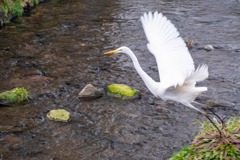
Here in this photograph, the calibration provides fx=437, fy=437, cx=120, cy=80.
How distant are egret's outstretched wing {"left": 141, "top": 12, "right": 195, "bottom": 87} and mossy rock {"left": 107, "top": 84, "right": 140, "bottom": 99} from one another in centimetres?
255

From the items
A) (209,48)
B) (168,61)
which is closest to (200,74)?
(168,61)

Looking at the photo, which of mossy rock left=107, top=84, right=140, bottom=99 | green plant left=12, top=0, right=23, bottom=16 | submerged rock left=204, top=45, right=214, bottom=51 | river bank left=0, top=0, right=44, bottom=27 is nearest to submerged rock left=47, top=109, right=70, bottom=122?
mossy rock left=107, top=84, right=140, bottom=99

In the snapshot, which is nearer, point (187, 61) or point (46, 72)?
point (187, 61)

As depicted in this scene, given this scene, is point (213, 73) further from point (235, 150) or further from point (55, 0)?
point (55, 0)

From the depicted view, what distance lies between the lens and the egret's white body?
5.64 m

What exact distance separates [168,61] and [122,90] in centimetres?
278

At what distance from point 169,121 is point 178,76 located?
2208mm

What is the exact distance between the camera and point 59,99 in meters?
8.61

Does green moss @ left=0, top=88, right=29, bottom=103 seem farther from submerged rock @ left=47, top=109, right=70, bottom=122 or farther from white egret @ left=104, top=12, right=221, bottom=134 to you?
white egret @ left=104, top=12, right=221, bottom=134

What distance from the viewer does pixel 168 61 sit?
593 cm

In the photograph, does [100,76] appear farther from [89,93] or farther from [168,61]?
[168,61]

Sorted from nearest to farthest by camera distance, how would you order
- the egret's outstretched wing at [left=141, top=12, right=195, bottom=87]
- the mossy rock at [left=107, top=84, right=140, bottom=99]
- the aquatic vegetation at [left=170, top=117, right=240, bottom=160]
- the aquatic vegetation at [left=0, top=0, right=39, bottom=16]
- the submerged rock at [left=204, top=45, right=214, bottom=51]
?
the aquatic vegetation at [left=170, top=117, right=240, bottom=160] → the egret's outstretched wing at [left=141, top=12, right=195, bottom=87] → the mossy rock at [left=107, top=84, right=140, bottom=99] → the submerged rock at [left=204, top=45, right=214, bottom=51] → the aquatic vegetation at [left=0, top=0, right=39, bottom=16]

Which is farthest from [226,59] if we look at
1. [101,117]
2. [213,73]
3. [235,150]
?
[235,150]

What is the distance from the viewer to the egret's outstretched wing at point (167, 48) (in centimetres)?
564
